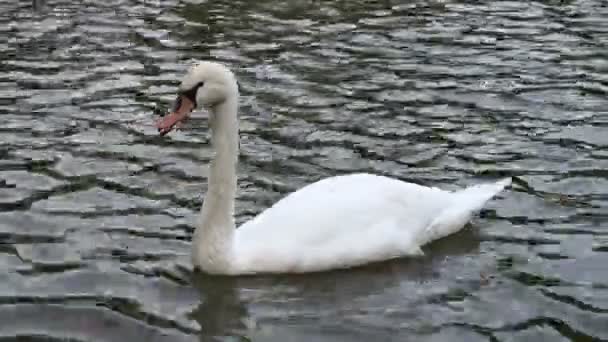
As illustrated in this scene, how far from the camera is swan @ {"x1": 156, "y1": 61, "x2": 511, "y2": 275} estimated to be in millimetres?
7961

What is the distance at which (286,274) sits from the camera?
8.08 m

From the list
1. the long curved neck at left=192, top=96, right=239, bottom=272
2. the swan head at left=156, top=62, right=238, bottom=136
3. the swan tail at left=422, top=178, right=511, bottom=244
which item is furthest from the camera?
the swan tail at left=422, top=178, right=511, bottom=244

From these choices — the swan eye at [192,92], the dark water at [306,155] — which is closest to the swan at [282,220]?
the swan eye at [192,92]

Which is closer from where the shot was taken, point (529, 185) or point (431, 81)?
point (529, 185)

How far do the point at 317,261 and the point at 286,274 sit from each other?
0.77 feet

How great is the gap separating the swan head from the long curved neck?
0.11m

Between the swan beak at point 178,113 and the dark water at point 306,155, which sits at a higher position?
the swan beak at point 178,113

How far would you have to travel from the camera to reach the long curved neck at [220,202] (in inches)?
316

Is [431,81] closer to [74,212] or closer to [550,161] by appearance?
[550,161]

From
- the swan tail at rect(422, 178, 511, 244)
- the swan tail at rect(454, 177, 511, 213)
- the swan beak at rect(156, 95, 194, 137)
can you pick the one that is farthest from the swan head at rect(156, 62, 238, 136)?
the swan tail at rect(454, 177, 511, 213)

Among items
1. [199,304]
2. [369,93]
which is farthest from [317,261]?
[369,93]

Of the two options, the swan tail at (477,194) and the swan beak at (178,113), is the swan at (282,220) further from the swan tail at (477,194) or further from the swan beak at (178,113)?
the swan tail at (477,194)

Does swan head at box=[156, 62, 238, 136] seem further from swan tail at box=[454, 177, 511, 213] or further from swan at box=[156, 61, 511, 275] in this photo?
swan tail at box=[454, 177, 511, 213]

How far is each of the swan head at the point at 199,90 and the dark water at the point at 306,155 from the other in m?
1.06
